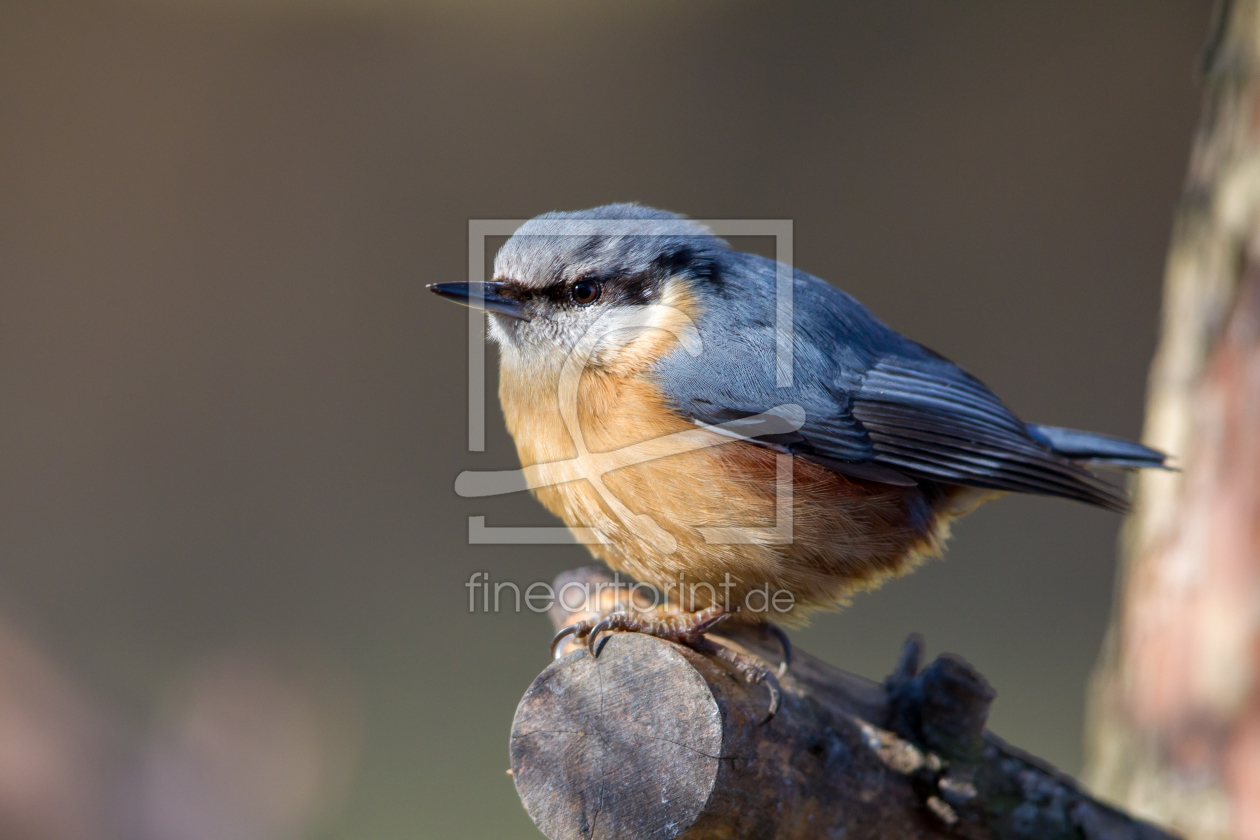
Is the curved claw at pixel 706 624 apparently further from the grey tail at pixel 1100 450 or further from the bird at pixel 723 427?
the grey tail at pixel 1100 450

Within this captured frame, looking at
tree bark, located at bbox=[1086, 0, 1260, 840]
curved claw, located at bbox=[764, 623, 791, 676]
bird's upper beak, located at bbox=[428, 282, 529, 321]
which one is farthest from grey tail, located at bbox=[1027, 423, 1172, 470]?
bird's upper beak, located at bbox=[428, 282, 529, 321]

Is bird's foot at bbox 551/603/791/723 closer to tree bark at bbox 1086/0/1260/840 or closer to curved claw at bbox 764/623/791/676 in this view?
curved claw at bbox 764/623/791/676

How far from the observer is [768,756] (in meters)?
1.80

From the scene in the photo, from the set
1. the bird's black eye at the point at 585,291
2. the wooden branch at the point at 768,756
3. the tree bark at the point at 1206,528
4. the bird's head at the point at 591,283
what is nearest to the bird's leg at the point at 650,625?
the wooden branch at the point at 768,756

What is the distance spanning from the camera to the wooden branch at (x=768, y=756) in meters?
1.64

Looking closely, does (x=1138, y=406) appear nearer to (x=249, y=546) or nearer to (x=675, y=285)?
(x=675, y=285)

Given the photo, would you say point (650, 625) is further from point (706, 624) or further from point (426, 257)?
point (426, 257)

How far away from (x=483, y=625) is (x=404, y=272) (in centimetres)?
209

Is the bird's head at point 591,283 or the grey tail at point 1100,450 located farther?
the grey tail at point 1100,450

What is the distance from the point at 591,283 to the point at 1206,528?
175 cm

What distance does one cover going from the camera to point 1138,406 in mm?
6094

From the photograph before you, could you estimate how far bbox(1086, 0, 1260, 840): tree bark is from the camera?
98.0 inches

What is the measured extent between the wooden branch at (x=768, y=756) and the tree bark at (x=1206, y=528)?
21.7 inches

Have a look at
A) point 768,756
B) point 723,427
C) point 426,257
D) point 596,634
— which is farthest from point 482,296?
point 426,257
